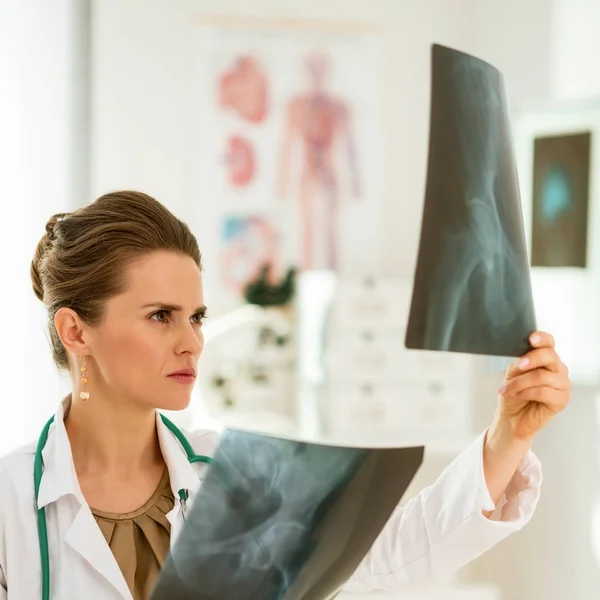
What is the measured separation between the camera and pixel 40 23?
2.61 m

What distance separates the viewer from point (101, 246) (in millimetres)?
1239

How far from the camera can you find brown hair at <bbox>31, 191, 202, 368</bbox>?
123 cm

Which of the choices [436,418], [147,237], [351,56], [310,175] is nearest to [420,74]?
[351,56]

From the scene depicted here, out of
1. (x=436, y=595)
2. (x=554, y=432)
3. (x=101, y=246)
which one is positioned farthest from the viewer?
(x=554, y=432)

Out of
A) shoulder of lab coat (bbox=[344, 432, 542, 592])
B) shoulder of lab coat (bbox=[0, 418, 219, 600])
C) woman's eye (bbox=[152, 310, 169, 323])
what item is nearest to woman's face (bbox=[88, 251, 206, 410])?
woman's eye (bbox=[152, 310, 169, 323])

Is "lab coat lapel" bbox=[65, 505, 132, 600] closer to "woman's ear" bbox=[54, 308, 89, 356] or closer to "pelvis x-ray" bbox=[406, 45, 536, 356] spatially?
"woman's ear" bbox=[54, 308, 89, 356]

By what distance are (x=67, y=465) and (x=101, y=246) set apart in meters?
0.31

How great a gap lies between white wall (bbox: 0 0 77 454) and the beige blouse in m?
1.36

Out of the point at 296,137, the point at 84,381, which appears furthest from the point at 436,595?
the point at 296,137

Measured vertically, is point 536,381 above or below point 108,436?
above

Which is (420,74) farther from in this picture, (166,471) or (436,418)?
(166,471)

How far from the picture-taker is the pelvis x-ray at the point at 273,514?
79 centimetres

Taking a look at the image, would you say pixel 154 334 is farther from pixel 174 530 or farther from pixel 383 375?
pixel 383 375

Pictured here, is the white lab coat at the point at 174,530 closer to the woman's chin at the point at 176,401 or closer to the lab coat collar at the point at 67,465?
the lab coat collar at the point at 67,465
